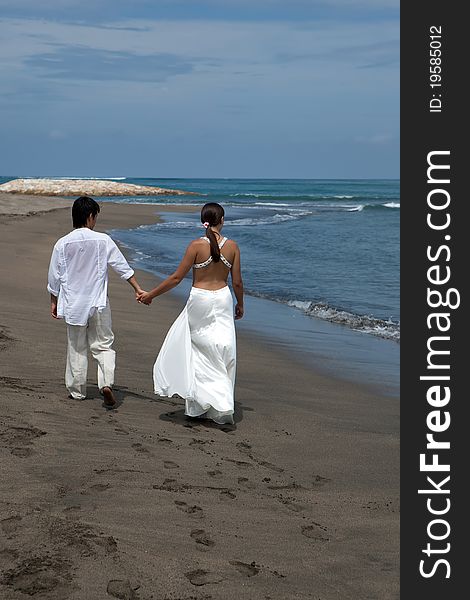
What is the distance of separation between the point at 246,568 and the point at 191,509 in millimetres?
701

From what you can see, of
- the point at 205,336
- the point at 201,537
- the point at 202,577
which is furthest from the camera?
the point at 205,336

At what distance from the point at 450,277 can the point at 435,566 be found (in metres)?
1.78

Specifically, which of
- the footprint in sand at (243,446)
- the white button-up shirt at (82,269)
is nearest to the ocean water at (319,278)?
the footprint in sand at (243,446)

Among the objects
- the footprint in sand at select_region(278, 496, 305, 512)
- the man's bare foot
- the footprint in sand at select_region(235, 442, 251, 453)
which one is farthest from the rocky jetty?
the footprint in sand at select_region(278, 496, 305, 512)

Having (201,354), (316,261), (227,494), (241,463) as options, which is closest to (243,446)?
(241,463)

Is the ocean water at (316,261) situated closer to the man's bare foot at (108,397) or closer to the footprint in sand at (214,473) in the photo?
the man's bare foot at (108,397)

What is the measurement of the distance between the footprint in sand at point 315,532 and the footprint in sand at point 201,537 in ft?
1.78

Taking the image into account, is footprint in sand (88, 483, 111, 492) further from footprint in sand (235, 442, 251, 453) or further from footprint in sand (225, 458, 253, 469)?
footprint in sand (235, 442, 251, 453)

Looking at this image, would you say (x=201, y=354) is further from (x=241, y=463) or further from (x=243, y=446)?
(x=241, y=463)

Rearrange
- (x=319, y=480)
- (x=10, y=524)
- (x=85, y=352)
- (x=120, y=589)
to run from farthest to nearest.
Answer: (x=85, y=352), (x=319, y=480), (x=10, y=524), (x=120, y=589)

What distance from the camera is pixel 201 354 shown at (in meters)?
6.56

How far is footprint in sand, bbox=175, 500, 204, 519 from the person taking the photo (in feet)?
14.3

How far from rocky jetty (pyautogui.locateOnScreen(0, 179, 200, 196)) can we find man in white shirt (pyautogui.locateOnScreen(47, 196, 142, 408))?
61.6 m

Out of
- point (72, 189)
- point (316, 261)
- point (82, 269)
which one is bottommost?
point (316, 261)
